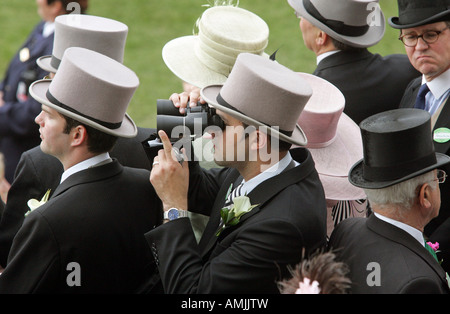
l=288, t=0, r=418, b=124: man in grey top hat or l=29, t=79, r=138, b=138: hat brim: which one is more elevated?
l=29, t=79, r=138, b=138: hat brim

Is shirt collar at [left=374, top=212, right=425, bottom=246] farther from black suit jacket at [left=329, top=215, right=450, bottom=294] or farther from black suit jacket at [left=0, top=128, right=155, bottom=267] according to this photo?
black suit jacket at [left=0, top=128, right=155, bottom=267]

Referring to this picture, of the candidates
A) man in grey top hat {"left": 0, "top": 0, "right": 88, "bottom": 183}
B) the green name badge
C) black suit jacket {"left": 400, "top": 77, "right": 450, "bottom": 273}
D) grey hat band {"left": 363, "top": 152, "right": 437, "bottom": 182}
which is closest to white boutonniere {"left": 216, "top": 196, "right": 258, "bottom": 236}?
grey hat band {"left": 363, "top": 152, "right": 437, "bottom": 182}

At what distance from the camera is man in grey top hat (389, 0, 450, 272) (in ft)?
14.8

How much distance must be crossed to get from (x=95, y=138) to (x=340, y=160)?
4.57ft

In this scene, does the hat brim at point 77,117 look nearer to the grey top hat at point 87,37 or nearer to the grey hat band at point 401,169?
the grey top hat at point 87,37

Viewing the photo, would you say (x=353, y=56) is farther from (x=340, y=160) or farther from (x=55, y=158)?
(x=55, y=158)

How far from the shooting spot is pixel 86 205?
144 inches

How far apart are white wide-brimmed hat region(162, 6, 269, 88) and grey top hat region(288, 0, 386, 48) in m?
0.50

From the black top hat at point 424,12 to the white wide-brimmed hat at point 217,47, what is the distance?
33.8 inches

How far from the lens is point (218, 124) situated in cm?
376

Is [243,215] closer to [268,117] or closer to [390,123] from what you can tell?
[268,117]
